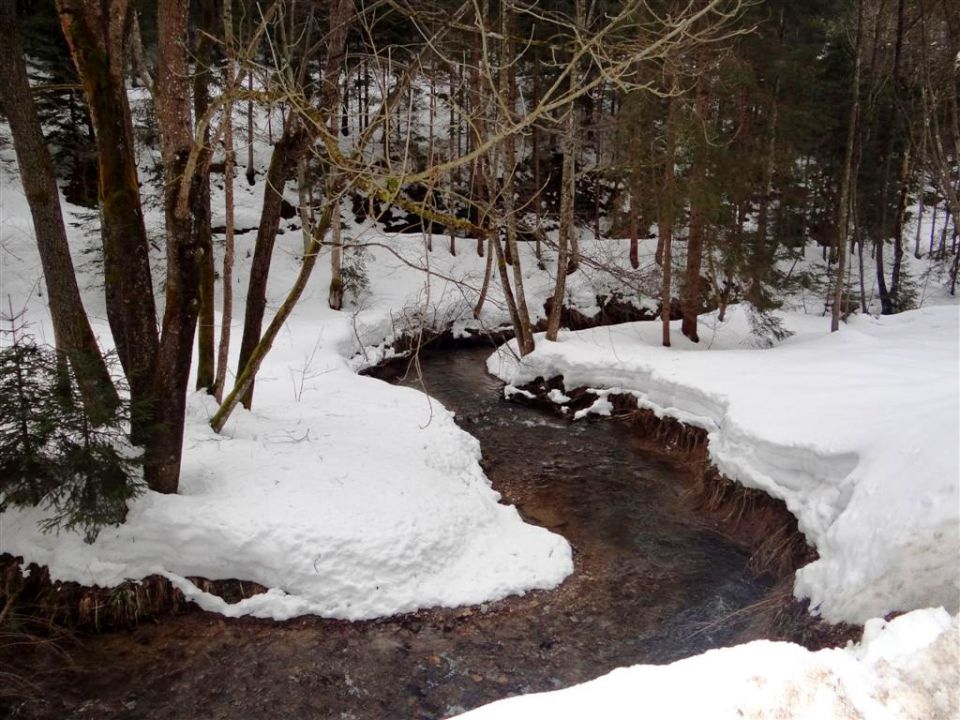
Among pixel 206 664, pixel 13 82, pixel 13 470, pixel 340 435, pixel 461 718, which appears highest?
pixel 13 82

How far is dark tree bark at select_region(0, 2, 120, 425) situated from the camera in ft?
17.0

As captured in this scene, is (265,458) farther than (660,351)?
Answer: No

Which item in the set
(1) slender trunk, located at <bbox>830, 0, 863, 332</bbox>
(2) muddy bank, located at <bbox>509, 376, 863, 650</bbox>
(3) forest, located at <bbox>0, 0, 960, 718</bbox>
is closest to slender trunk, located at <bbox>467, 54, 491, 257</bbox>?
(3) forest, located at <bbox>0, 0, 960, 718</bbox>

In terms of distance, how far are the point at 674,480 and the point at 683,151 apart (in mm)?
6694

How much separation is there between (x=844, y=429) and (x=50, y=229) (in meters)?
8.17

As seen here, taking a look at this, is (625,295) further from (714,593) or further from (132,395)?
(132,395)

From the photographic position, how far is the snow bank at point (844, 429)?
394 centimetres

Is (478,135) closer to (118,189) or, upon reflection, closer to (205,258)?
(118,189)

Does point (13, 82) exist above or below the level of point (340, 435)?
above

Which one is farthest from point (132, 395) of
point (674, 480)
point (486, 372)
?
point (486, 372)

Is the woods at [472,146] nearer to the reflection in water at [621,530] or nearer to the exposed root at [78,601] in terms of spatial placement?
the exposed root at [78,601]

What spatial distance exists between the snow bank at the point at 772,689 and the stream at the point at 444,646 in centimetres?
249

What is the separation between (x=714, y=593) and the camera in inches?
226

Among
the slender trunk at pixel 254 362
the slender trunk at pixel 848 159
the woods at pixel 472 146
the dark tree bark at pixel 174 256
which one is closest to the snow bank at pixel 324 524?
the slender trunk at pixel 254 362
